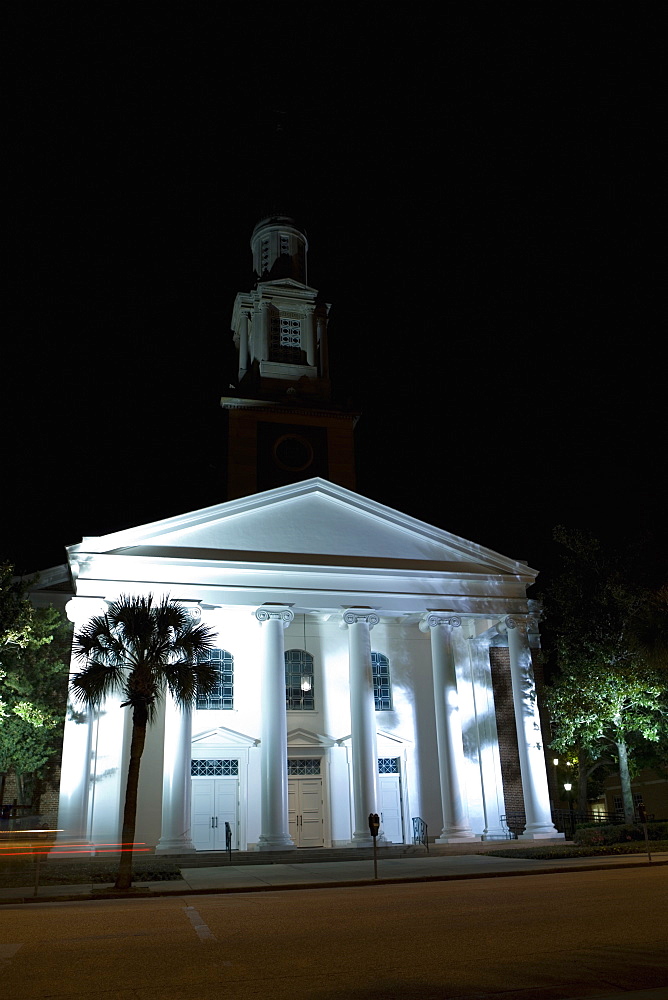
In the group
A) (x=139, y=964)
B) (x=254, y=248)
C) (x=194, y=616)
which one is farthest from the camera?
(x=254, y=248)

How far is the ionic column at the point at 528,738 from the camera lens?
26.6 m

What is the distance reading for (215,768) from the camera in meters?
28.1

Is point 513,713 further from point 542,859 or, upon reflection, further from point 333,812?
point 542,859

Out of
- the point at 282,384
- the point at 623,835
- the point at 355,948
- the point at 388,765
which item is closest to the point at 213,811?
the point at 388,765

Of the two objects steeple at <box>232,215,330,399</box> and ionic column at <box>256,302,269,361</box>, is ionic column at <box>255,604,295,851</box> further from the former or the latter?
ionic column at <box>256,302,269,361</box>

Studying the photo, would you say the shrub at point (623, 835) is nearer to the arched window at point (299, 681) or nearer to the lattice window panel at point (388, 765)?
the lattice window panel at point (388, 765)

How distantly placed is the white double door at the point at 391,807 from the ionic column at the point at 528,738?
4.13 meters

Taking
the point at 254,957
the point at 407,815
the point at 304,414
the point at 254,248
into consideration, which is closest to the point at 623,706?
the point at 407,815

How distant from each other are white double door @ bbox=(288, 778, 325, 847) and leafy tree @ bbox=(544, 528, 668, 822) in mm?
9004

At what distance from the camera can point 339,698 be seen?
30172mm

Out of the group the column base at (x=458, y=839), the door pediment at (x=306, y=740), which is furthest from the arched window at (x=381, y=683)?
the column base at (x=458, y=839)

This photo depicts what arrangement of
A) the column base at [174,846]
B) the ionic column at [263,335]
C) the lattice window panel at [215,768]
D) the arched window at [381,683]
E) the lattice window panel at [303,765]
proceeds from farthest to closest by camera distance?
the ionic column at [263,335], the arched window at [381,683], the lattice window panel at [303,765], the lattice window panel at [215,768], the column base at [174,846]

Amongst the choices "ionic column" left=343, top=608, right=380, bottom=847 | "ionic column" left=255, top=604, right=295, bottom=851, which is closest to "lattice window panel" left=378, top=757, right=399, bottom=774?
"ionic column" left=343, top=608, right=380, bottom=847

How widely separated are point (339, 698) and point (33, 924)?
66.0 ft
